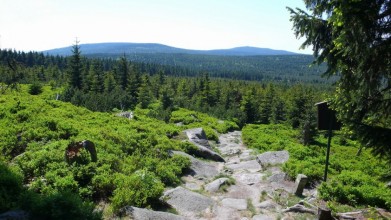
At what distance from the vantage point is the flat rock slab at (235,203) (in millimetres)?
9712

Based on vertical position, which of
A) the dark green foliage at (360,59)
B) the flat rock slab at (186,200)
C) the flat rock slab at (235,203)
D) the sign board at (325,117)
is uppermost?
the dark green foliage at (360,59)

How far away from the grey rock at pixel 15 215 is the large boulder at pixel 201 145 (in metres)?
10.6

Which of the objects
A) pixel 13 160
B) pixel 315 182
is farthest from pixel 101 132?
pixel 315 182

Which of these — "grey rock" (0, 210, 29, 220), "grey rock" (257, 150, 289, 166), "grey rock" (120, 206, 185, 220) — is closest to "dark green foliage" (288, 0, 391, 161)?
"grey rock" (120, 206, 185, 220)

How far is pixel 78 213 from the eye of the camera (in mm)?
6520

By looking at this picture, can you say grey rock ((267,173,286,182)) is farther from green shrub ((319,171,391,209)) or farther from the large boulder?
the large boulder

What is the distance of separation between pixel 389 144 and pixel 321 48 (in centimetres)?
295

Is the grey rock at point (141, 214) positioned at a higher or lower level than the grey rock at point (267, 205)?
higher

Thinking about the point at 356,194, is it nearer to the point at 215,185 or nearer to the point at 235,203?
the point at 235,203

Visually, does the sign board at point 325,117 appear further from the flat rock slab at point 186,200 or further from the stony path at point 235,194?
the flat rock slab at point 186,200

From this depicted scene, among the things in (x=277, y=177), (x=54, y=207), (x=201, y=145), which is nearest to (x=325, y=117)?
(x=277, y=177)

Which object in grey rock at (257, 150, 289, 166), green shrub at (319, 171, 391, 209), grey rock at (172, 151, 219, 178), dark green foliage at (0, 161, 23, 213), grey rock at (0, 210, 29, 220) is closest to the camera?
grey rock at (0, 210, 29, 220)

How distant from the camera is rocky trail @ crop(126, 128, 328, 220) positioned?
8.96 m

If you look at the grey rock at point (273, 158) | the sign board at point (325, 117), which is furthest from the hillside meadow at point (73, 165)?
the sign board at point (325, 117)
